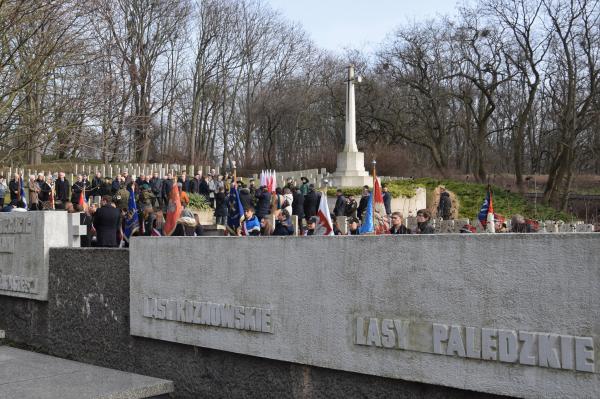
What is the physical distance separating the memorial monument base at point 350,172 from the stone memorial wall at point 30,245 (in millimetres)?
26109

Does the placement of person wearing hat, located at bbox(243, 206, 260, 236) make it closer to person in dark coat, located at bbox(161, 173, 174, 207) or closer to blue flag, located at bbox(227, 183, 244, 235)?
blue flag, located at bbox(227, 183, 244, 235)

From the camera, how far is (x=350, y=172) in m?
36.0

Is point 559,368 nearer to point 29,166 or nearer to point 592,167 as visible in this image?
point 29,166

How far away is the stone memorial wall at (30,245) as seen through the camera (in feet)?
30.1

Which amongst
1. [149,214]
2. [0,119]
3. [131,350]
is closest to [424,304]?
[131,350]

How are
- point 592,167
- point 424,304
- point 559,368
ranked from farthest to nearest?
point 592,167 → point 424,304 → point 559,368

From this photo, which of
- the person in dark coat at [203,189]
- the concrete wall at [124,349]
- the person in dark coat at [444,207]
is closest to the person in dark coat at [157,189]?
the person in dark coat at [203,189]

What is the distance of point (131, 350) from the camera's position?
307 inches

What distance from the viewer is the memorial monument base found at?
35438mm

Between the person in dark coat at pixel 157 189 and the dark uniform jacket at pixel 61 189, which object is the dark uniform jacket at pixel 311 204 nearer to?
the person in dark coat at pixel 157 189

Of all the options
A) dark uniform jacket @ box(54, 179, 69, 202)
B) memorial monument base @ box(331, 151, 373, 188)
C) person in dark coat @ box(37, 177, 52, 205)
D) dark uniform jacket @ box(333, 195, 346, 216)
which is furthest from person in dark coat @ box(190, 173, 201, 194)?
memorial monument base @ box(331, 151, 373, 188)

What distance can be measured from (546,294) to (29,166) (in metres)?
38.0

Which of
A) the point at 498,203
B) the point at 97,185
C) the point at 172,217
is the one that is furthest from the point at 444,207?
the point at 97,185

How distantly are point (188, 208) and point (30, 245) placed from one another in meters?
9.96
